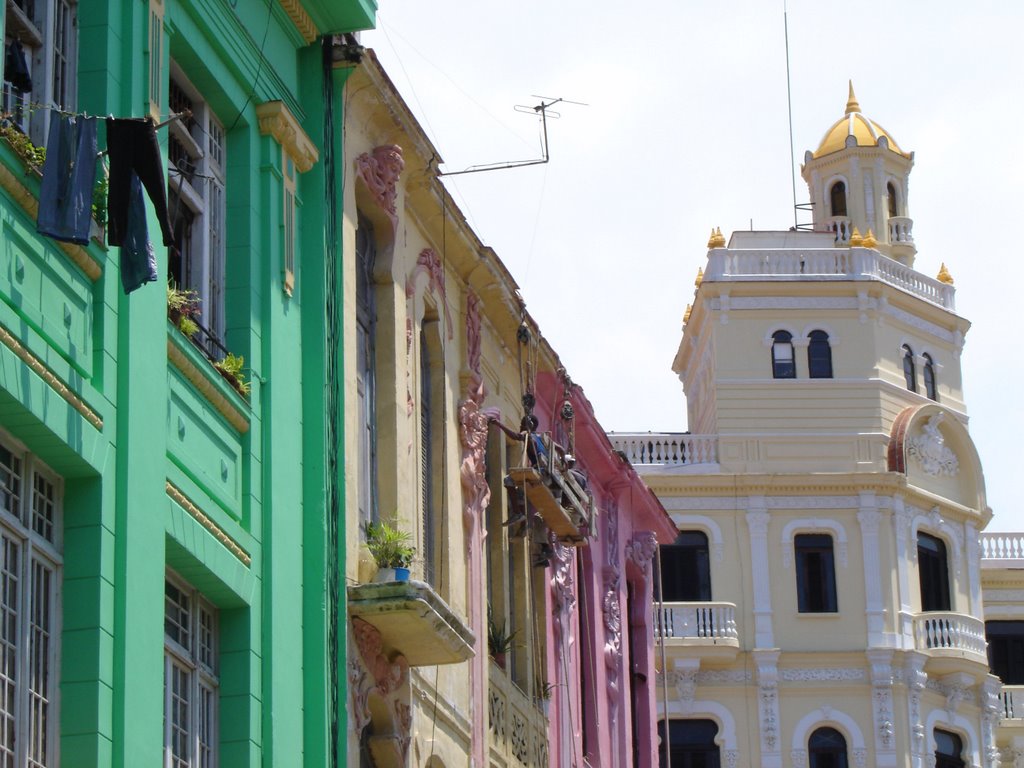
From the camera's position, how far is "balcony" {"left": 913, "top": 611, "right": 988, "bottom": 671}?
168 ft

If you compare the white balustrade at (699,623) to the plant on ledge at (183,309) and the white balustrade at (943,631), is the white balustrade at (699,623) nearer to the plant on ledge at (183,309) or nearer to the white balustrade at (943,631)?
the white balustrade at (943,631)

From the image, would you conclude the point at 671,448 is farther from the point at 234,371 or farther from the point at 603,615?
the point at 234,371

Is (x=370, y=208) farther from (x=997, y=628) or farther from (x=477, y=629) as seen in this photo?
(x=997, y=628)

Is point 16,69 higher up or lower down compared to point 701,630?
lower down

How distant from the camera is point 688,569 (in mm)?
52062

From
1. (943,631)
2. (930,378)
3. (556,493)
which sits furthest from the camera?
(930,378)

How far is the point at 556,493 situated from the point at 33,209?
13198 mm

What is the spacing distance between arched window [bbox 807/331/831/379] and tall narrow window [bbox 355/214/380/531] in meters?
30.7

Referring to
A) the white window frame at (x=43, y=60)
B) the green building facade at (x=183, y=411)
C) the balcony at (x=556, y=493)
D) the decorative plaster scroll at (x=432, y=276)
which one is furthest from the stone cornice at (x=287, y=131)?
the balcony at (x=556, y=493)

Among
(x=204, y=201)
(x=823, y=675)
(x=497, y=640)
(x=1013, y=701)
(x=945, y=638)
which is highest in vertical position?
(x=945, y=638)

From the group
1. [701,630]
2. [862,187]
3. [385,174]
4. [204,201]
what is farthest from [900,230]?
[204,201]

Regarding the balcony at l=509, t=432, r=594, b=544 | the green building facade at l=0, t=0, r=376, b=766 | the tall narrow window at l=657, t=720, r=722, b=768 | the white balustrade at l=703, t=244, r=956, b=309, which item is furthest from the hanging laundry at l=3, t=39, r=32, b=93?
the white balustrade at l=703, t=244, r=956, b=309

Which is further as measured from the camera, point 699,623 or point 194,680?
A: point 699,623

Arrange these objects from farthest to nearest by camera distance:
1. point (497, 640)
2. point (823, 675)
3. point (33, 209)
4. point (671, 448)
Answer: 1. point (671, 448)
2. point (823, 675)
3. point (497, 640)
4. point (33, 209)
